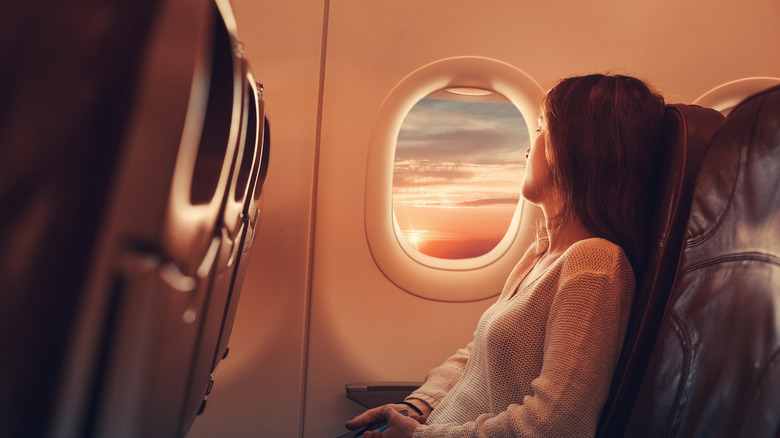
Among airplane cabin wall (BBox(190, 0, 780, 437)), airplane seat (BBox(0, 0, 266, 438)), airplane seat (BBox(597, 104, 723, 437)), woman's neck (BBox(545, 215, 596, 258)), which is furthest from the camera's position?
airplane cabin wall (BBox(190, 0, 780, 437))

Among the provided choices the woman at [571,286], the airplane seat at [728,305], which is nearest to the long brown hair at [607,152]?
the woman at [571,286]

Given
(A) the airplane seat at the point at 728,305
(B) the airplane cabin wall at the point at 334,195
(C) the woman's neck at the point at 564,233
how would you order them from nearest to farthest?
(A) the airplane seat at the point at 728,305 → (C) the woman's neck at the point at 564,233 → (B) the airplane cabin wall at the point at 334,195

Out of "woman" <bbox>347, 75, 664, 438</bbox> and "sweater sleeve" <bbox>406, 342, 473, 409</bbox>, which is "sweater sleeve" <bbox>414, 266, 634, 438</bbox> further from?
"sweater sleeve" <bbox>406, 342, 473, 409</bbox>

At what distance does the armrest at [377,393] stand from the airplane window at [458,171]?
22.3 inches

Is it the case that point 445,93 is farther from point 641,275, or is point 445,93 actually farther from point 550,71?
point 641,275

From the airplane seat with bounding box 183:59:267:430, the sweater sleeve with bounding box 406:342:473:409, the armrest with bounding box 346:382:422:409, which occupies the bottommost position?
the armrest with bounding box 346:382:422:409

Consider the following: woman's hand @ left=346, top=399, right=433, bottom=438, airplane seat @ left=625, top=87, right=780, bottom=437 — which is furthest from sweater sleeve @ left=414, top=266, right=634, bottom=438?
woman's hand @ left=346, top=399, right=433, bottom=438

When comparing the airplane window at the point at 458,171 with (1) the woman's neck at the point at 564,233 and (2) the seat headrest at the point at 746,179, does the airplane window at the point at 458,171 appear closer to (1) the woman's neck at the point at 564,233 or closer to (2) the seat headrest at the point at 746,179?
(1) the woman's neck at the point at 564,233

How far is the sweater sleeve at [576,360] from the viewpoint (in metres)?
0.98

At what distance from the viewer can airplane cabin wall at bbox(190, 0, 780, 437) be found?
2168 millimetres

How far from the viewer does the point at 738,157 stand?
815mm

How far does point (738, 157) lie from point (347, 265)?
161 centimetres

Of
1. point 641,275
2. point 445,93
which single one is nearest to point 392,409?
point 641,275

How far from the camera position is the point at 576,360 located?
994mm
